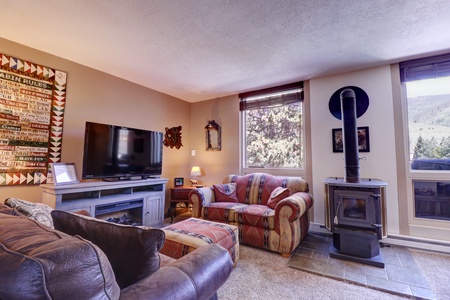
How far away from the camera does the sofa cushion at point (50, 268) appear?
Result: 0.48 meters

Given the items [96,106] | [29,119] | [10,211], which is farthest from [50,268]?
[96,106]

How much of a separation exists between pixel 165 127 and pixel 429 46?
4146 millimetres

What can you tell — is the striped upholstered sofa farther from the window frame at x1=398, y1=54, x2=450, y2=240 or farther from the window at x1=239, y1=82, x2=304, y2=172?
the window frame at x1=398, y1=54, x2=450, y2=240

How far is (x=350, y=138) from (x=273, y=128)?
58.7 inches

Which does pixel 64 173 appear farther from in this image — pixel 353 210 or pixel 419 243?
pixel 419 243

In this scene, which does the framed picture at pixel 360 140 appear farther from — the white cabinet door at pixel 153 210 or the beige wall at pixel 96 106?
the beige wall at pixel 96 106

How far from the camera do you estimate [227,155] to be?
4266mm

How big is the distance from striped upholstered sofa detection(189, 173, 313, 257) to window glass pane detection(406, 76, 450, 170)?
157 centimetres

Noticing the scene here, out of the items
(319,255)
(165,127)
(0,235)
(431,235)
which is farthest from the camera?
(165,127)

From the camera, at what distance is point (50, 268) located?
50cm

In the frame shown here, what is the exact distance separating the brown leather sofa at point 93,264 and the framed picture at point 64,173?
150 centimetres

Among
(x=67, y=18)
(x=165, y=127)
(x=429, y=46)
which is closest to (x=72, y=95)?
(x=67, y=18)

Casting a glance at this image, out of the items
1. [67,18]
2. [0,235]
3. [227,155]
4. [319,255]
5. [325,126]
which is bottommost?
[319,255]

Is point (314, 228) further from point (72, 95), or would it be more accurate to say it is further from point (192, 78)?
point (72, 95)
